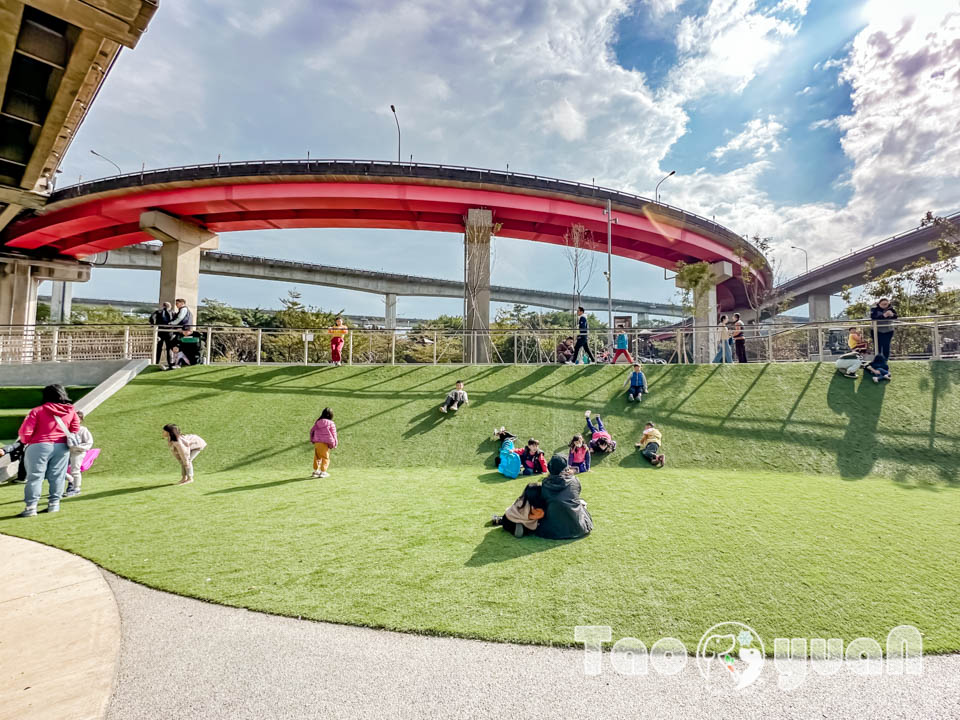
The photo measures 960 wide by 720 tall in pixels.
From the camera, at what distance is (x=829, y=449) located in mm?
8875

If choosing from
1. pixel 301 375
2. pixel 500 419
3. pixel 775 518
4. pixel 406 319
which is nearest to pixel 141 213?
pixel 301 375

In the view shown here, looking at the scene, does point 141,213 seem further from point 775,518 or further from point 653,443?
point 775,518

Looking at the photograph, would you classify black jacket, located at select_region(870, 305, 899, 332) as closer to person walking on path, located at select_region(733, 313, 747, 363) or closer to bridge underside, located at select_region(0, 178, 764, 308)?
person walking on path, located at select_region(733, 313, 747, 363)

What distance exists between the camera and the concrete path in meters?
2.51

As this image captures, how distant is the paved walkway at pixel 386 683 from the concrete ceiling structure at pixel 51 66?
7008 millimetres

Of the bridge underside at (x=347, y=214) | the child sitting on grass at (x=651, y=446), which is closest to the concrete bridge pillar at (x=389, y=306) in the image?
the bridge underside at (x=347, y=214)

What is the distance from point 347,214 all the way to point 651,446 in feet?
62.1

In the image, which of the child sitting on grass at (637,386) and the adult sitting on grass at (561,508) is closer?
the adult sitting on grass at (561,508)

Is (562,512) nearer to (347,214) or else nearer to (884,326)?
(884,326)

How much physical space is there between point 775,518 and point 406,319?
222 feet

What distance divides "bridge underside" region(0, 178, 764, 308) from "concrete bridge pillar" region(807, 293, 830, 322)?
805 inches

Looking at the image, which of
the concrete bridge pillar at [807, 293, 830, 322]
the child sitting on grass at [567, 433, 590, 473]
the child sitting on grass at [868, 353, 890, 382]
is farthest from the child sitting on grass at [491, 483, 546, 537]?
the concrete bridge pillar at [807, 293, 830, 322]

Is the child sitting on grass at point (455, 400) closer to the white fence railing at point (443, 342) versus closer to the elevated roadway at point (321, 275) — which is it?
the white fence railing at point (443, 342)

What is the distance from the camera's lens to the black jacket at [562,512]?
16.1 ft
